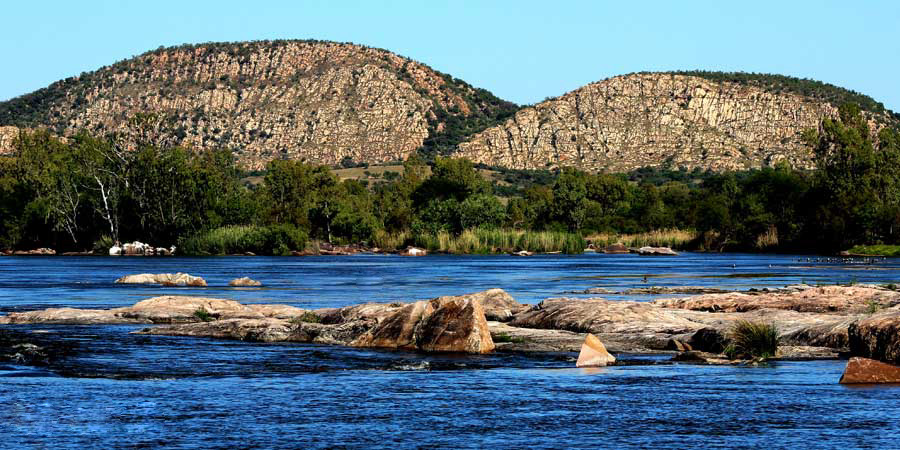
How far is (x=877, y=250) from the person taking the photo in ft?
393

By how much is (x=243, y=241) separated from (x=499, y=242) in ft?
98.3

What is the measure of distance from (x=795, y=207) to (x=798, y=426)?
12683 cm

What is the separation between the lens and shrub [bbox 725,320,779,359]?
27.4 m

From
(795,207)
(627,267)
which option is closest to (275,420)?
(627,267)

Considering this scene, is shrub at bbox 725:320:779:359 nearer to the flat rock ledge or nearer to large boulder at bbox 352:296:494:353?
the flat rock ledge

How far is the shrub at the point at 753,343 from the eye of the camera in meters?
27.4

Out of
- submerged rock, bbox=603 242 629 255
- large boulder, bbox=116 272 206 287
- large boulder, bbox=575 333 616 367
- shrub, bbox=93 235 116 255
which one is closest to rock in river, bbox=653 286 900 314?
large boulder, bbox=575 333 616 367

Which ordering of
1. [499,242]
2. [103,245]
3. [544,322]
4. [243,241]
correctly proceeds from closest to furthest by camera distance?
[544,322] < [243,241] < [103,245] < [499,242]

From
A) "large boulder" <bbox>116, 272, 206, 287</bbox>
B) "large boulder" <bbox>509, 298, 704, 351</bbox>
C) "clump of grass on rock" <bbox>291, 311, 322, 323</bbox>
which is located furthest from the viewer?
"large boulder" <bbox>116, 272, 206, 287</bbox>

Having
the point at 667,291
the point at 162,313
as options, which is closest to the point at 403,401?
the point at 162,313

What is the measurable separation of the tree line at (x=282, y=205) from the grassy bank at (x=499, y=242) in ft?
11.6

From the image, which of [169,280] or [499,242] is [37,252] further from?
[169,280]

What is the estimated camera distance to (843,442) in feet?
57.0

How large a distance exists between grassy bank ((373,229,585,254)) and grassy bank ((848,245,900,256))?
1234 inches
